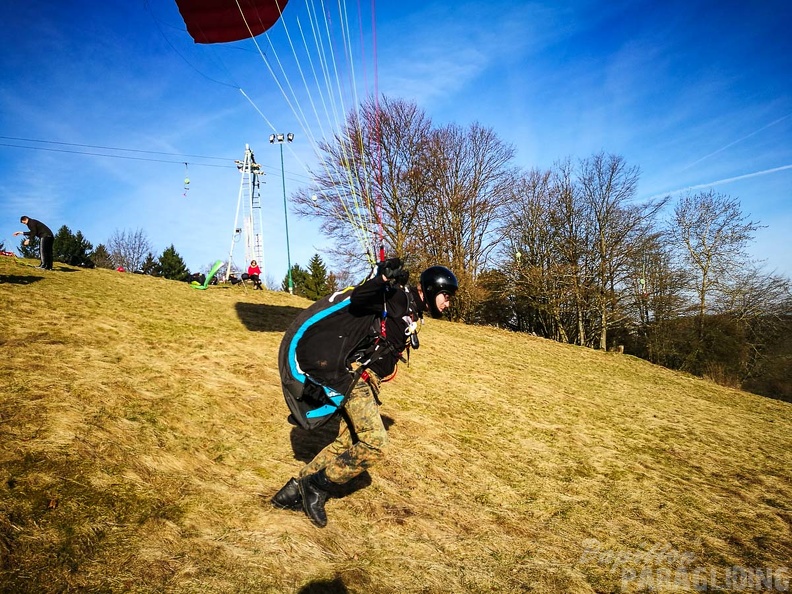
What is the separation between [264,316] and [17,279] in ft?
22.4

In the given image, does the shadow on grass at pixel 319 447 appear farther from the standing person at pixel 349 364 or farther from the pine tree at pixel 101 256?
the pine tree at pixel 101 256

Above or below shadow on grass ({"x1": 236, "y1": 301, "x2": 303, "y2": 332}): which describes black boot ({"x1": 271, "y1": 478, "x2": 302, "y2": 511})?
below

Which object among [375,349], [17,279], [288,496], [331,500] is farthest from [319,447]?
[17,279]

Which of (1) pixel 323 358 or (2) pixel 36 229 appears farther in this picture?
(2) pixel 36 229

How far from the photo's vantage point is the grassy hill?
346cm

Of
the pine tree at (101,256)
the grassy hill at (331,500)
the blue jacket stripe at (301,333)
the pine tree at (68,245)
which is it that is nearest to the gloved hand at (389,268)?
the blue jacket stripe at (301,333)

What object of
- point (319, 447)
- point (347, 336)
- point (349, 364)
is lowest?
point (319, 447)

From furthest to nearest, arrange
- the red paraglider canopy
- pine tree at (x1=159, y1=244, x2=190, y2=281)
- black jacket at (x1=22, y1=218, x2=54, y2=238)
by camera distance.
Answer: pine tree at (x1=159, y1=244, x2=190, y2=281)
black jacket at (x1=22, y1=218, x2=54, y2=238)
the red paraglider canopy

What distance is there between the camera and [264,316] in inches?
549

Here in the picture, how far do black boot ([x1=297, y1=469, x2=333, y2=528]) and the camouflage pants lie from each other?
0.07m

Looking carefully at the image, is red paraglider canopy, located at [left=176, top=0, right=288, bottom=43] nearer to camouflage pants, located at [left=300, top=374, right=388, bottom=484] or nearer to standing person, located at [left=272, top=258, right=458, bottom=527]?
standing person, located at [left=272, top=258, right=458, bottom=527]

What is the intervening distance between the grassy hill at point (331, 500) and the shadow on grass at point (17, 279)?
0.83 metres

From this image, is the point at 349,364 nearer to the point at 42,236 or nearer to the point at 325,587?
the point at 325,587

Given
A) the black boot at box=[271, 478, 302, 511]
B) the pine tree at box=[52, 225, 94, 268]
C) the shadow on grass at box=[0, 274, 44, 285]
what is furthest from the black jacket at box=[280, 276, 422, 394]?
the pine tree at box=[52, 225, 94, 268]
